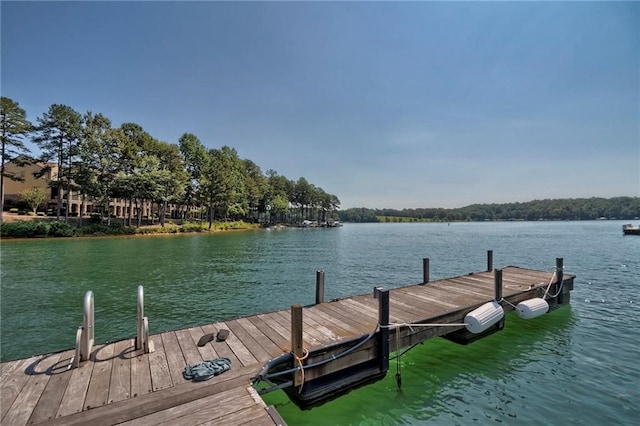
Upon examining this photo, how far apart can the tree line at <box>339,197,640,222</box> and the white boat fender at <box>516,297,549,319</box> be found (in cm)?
15669

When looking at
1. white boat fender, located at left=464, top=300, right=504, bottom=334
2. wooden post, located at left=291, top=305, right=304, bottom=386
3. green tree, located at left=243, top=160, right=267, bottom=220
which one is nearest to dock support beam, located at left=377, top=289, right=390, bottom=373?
wooden post, located at left=291, top=305, right=304, bottom=386

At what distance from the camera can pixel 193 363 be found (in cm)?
430

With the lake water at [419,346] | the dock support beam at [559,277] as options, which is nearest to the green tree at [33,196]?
the lake water at [419,346]

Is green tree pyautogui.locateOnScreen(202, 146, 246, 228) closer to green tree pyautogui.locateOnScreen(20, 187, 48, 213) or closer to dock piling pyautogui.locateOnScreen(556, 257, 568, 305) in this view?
green tree pyautogui.locateOnScreen(20, 187, 48, 213)

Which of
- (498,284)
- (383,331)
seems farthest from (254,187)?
(383,331)

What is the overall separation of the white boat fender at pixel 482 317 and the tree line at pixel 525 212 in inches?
6251

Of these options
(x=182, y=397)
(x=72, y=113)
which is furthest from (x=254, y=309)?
(x=72, y=113)

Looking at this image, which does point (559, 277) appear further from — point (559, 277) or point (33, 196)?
point (33, 196)

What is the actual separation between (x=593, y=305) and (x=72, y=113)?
47651 mm

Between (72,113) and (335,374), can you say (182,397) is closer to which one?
(335,374)

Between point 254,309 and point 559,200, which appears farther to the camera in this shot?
point 559,200

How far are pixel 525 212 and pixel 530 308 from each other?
164988 mm

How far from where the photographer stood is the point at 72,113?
33.7 metres

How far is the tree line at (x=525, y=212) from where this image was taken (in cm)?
11975
